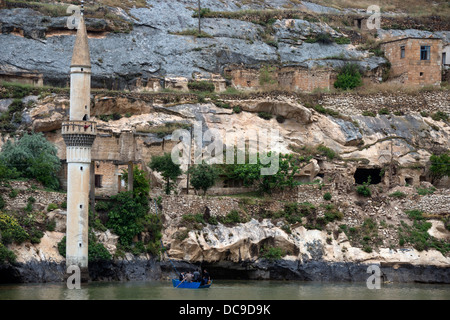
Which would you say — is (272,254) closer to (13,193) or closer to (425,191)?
(425,191)

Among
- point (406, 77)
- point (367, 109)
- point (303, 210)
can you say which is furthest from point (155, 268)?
point (406, 77)

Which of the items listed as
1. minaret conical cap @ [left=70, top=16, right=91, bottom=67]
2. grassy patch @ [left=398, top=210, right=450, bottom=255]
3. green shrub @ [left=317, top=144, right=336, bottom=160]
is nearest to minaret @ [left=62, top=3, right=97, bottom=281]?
minaret conical cap @ [left=70, top=16, right=91, bottom=67]

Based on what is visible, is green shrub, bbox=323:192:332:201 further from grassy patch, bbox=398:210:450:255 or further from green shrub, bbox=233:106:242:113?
green shrub, bbox=233:106:242:113

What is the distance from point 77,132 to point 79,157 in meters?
1.15

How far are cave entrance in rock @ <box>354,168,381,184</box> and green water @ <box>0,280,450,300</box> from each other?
12.6 meters

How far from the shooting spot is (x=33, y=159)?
52125 millimetres

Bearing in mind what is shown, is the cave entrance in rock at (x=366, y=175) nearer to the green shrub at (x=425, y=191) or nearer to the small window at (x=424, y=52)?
the green shrub at (x=425, y=191)

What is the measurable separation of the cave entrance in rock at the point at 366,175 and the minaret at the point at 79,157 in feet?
63.4

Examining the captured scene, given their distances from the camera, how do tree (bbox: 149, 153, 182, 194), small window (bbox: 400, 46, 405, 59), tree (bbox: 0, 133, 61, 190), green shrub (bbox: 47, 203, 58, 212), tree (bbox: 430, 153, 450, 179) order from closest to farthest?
green shrub (bbox: 47, 203, 58, 212), tree (bbox: 0, 133, 61, 190), tree (bbox: 149, 153, 182, 194), tree (bbox: 430, 153, 450, 179), small window (bbox: 400, 46, 405, 59)

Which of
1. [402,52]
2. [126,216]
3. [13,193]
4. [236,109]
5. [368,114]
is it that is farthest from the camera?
[402,52]

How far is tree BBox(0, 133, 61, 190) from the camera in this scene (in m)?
51.8

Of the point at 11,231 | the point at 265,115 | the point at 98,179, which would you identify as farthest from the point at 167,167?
the point at 11,231

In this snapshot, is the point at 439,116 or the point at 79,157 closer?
the point at 79,157

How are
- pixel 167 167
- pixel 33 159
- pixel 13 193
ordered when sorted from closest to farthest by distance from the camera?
pixel 13 193 → pixel 33 159 → pixel 167 167
